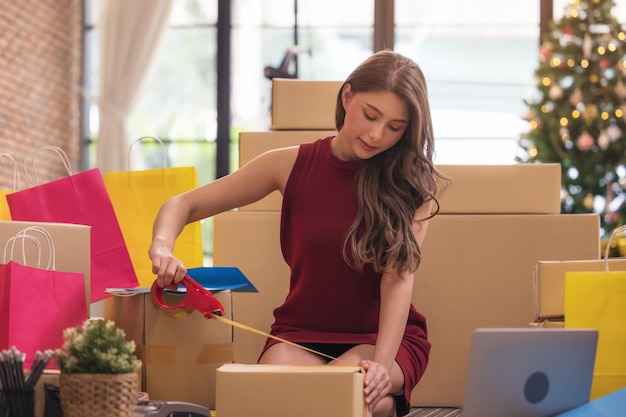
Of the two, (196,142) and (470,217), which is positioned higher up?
(196,142)

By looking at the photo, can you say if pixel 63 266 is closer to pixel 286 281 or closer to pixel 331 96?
pixel 286 281

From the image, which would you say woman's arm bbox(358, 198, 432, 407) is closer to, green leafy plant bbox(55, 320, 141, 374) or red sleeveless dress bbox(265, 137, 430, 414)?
red sleeveless dress bbox(265, 137, 430, 414)

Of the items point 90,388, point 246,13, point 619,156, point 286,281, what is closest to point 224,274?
point 286,281

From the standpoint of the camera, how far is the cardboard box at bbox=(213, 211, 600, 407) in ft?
9.01

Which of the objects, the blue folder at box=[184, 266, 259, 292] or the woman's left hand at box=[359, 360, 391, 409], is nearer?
the woman's left hand at box=[359, 360, 391, 409]

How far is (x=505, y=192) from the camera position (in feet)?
9.10

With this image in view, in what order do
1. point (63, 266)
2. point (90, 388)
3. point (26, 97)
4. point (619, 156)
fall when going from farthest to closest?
point (26, 97) < point (619, 156) < point (63, 266) < point (90, 388)

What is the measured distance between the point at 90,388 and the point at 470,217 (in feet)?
5.26

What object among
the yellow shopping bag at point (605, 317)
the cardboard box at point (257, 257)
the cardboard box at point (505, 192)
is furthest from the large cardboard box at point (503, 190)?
the yellow shopping bag at point (605, 317)

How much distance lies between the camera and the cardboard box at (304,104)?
2865mm

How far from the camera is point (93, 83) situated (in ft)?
21.3

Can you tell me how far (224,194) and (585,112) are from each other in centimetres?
356

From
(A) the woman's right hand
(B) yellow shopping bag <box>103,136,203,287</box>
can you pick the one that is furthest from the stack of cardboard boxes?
(A) the woman's right hand

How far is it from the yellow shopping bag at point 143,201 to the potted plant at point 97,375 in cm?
119
